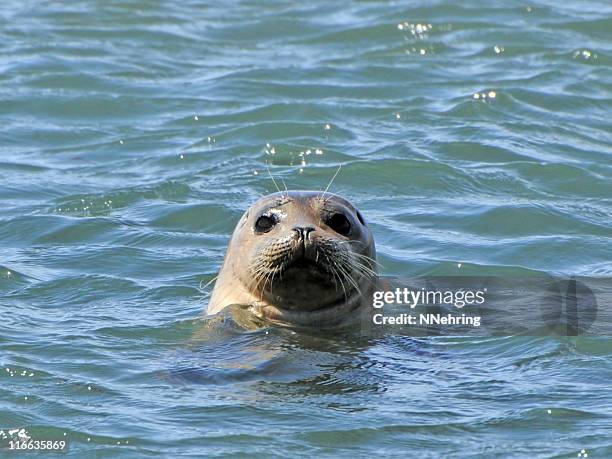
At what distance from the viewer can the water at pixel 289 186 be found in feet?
23.3

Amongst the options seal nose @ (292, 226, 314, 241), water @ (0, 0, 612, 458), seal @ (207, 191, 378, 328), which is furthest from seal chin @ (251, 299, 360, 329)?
seal nose @ (292, 226, 314, 241)

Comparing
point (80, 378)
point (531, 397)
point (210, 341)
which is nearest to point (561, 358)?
point (531, 397)

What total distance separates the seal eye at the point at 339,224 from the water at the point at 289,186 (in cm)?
66

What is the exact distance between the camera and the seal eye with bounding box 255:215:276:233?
8.62 metres

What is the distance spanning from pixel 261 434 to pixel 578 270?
4.05m

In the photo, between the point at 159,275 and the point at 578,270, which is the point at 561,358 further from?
the point at 159,275

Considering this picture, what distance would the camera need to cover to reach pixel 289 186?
12.3 metres

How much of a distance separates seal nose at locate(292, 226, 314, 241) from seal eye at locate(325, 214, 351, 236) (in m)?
0.34

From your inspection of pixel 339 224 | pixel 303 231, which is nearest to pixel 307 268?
pixel 303 231

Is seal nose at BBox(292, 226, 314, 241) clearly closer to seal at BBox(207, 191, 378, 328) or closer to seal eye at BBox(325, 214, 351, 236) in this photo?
seal at BBox(207, 191, 378, 328)

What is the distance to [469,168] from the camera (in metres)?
12.8

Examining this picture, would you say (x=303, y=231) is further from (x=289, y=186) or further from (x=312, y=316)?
(x=289, y=186)

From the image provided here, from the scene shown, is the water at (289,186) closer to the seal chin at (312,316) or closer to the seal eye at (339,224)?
the seal chin at (312,316)

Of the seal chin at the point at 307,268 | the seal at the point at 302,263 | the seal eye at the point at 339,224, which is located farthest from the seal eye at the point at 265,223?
the seal chin at the point at 307,268
